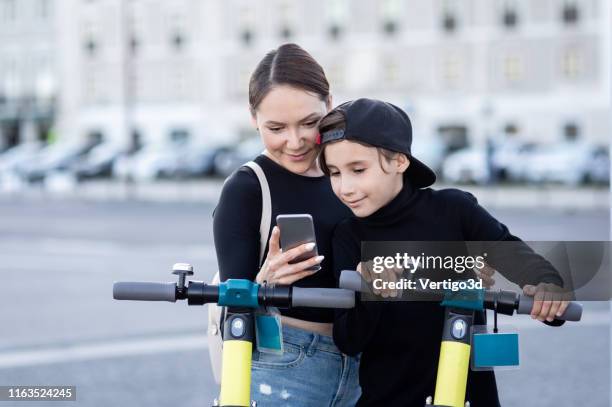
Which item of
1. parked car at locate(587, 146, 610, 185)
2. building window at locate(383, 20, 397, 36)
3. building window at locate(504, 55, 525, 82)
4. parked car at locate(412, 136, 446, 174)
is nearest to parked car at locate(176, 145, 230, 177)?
parked car at locate(412, 136, 446, 174)

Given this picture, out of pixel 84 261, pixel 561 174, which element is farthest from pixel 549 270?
pixel 561 174

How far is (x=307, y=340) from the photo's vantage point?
8.34 feet

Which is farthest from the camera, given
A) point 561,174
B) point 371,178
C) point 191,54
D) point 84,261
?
point 191,54

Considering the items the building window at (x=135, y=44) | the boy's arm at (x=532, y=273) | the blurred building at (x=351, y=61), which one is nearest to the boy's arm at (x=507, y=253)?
the boy's arm at (x=532, y=273)

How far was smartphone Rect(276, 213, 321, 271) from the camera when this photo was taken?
2043mm

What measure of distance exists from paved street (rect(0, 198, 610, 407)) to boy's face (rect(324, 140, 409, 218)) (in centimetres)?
434

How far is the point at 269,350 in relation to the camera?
2.20 m

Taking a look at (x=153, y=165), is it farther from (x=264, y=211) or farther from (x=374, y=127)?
(x=374, y=127)

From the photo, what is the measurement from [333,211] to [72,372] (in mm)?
5069

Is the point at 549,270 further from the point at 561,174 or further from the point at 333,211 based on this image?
the point at 561,174

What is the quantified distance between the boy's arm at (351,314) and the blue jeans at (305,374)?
0.20 meters

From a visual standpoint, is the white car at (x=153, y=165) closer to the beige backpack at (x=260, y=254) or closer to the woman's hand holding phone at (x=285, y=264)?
the beige backpack at (x=260, y=254)

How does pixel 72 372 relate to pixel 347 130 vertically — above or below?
below

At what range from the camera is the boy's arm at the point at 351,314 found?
218 cm
